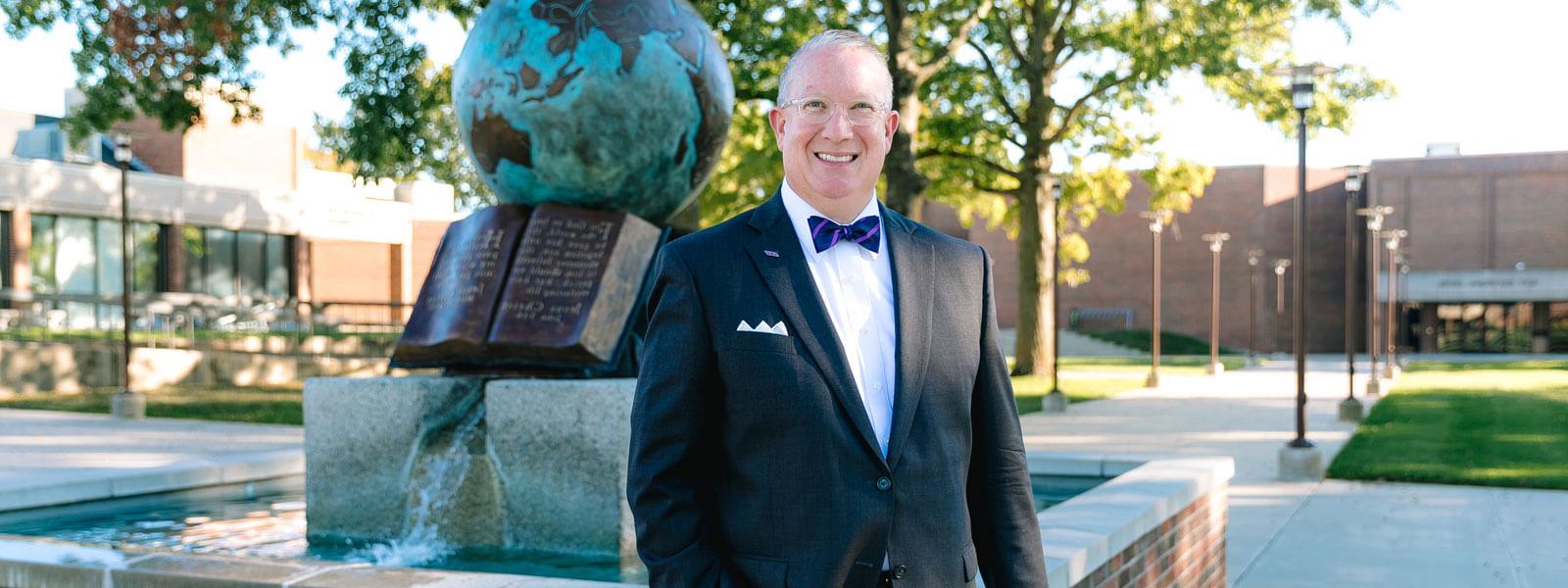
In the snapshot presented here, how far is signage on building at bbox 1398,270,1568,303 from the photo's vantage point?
2469 inches

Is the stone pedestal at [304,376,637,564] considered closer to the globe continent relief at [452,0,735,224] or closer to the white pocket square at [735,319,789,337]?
the globe continent relief at [452,0,735,224]

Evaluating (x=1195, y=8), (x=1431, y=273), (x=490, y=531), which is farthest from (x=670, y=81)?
(x=1431, y=273)

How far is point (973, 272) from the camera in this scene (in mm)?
2902

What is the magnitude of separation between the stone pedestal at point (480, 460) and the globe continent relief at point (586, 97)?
1329mm

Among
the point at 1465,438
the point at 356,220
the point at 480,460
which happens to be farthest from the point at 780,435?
the point at 356,220

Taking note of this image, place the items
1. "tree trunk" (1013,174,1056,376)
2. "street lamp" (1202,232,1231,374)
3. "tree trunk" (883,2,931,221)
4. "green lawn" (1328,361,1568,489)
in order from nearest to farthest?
"green lawn" (1328,361,1568,489) < "tree trunk" (883,2,931,221) < "tree trunk" (1013,174,1056,376) < "street lamp" (1202,232,1231,374)

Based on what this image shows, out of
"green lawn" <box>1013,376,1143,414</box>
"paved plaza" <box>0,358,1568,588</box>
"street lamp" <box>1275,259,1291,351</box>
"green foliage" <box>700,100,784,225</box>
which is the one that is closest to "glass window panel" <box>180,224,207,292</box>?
"green foliage" <box>700,100,784,225</box>

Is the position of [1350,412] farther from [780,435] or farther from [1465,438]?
[780,435]

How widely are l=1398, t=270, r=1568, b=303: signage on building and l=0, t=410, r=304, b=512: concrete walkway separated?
184 feet

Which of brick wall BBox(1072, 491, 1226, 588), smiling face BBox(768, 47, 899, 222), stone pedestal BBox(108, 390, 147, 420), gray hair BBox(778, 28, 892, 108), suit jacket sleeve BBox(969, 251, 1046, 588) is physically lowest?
stone pedestal BBox(108, 390, 147, 420)

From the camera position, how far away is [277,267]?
1774 inches

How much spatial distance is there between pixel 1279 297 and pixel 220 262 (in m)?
45.4

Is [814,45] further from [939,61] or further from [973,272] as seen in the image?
[939,61]

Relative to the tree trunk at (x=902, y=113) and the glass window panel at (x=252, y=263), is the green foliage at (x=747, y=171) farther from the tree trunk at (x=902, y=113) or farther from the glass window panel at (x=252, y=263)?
the glass window panel at (x=252, y=263)
